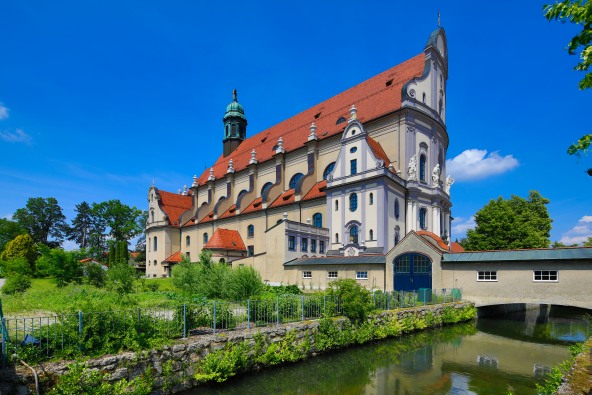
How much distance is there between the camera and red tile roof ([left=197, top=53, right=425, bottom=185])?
3522cm

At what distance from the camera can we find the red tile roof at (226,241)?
36972 mm

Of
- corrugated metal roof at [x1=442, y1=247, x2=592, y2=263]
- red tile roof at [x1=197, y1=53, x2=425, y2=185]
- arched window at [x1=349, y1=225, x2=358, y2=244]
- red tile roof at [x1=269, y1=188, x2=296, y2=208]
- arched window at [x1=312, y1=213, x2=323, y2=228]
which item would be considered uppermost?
red tile roof at [x1=197, y1=53, x2=425, y2=185]

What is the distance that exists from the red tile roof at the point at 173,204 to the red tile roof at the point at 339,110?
8863 millimetres

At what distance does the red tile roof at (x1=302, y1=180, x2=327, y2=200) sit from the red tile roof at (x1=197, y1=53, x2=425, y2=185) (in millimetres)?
4997

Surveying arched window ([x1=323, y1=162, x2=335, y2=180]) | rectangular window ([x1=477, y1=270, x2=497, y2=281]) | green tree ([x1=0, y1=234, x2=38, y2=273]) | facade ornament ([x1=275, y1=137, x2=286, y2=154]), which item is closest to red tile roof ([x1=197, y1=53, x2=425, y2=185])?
facade ornament ([x1=275, y1=137, x2=286, y2=154])

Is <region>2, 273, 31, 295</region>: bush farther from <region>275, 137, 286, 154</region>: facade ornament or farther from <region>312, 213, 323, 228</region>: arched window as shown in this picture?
<region>275, 137, 286, 154</region>: facade ornament

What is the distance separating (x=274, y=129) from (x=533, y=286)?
124 feet

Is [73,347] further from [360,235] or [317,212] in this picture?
[317,212]

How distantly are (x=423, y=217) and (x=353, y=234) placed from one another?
7.56 meters

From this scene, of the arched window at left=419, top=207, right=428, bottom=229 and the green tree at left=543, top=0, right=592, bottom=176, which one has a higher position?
the green tree at left=543, top=0, right=592, bottom=176

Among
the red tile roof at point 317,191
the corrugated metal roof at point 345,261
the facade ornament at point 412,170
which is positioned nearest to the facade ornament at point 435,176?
the facade ornament at point 412,170

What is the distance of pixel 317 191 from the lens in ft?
117

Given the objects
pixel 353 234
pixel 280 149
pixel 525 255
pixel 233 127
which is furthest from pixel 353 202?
pixel 233 127

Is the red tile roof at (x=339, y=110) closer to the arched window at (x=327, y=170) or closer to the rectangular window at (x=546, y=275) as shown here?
the arched window at (x=327, y=170)
